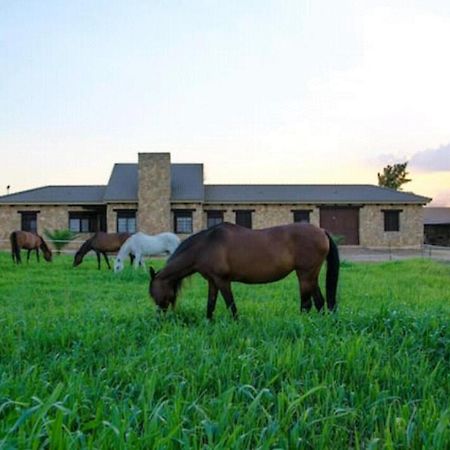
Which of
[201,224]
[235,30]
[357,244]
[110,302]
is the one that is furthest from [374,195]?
[110,302]

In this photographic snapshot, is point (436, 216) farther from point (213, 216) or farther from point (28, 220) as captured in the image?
point (28, 220)

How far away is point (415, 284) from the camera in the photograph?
11312mm

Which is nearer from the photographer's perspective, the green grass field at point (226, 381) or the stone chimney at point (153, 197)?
the green grass field at point (226, 381)

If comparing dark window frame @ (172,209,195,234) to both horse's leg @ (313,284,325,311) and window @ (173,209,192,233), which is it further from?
horse's leg @ (313,284,325,311)

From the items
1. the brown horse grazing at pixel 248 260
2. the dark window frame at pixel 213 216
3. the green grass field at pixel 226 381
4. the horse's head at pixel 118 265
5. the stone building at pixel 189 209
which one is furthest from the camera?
the dark window frame at pixel 213 216

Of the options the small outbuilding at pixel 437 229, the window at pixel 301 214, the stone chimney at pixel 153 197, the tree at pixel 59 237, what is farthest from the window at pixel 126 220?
the small outbuilding at pixel 437 229

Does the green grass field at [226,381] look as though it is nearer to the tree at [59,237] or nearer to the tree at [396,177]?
the tree at [59,237]

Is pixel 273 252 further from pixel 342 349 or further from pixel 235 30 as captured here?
pixel 235 30

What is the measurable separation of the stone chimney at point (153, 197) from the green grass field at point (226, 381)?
22.5 m

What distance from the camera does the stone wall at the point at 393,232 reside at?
3020 centimetres

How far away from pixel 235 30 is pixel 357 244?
64.4 feet

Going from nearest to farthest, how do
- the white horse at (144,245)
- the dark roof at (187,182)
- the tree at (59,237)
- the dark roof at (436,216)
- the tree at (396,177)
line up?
the white horse at (144,245), the tree at (59,237), the dark roof at (187,182), the dark roof at (436,216), the tree at (396,177)

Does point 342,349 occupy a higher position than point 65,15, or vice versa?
point 65,15

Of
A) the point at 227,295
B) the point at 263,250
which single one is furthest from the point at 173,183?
the point at 227,295
